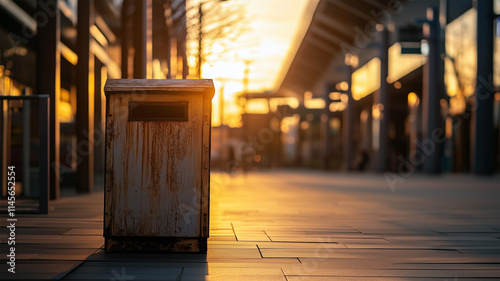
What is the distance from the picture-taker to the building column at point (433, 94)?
26.3 m

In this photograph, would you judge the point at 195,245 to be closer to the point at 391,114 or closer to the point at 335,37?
the point at 335,37

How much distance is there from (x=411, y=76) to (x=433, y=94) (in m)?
5.98

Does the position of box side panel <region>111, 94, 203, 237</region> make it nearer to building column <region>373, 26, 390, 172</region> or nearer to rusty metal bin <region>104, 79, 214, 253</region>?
rusty metal bin <region>104, 79, 214, 253</region>

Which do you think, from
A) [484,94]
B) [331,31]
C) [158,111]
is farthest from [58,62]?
[331,31]

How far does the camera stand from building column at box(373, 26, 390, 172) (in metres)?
30.1

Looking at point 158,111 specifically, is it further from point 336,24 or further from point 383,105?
point 336,24

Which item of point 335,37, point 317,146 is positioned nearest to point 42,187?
point 335,37

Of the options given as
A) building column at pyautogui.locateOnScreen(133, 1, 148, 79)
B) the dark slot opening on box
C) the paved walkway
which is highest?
building column at pyautogui.locateOnScreen(133, 1, 148, 79)

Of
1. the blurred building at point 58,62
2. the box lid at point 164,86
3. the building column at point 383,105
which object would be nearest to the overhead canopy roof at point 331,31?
the building column at point 383,105

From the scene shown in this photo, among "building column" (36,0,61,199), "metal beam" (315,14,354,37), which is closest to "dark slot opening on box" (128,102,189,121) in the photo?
"building column" (36,0,61,199)

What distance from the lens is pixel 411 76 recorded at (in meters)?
32.2

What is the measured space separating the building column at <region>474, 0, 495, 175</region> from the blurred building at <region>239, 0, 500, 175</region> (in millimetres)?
36

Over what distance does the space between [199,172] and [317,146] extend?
50.1 meters

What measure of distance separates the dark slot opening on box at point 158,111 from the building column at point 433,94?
76.2ft
